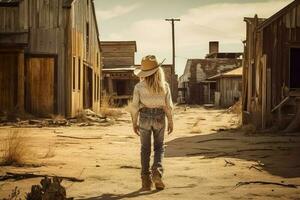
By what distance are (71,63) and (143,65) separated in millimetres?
12773

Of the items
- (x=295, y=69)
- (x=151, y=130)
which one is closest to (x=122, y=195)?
(x=151, y=130)

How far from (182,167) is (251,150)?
2822mm

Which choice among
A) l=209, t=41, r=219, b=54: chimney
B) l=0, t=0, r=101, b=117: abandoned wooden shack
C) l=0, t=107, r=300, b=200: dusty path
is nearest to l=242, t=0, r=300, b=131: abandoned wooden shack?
l=0, t=107, r=300, b=200: dusty path

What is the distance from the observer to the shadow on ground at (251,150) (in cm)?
751

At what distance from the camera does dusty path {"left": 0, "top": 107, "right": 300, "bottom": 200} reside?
5.44 m

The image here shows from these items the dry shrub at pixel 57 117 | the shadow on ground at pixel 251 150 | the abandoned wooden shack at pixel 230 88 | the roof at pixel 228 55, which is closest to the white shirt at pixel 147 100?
the shadow on ground at pixel 251 150

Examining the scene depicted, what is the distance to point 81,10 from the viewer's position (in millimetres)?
21000

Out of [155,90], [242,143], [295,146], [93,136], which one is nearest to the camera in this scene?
[155,90]

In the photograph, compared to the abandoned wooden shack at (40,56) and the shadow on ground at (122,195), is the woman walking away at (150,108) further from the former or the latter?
the abandoned wooden shack at (40,56)

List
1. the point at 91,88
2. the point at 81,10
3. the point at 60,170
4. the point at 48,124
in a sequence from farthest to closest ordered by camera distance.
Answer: the point at 91,88 < the point at 81,10 < the point at 48,124 < the point at 60,170

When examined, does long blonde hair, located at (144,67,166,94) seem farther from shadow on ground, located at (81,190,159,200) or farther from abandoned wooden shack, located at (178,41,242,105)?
abandoned wooden shack, located at (178,41,242,105)

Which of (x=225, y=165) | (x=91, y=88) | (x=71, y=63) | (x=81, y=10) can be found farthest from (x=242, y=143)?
(x=91, y=88)

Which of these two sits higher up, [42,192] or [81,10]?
[81,10]

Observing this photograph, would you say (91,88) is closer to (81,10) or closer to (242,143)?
(81,10)
